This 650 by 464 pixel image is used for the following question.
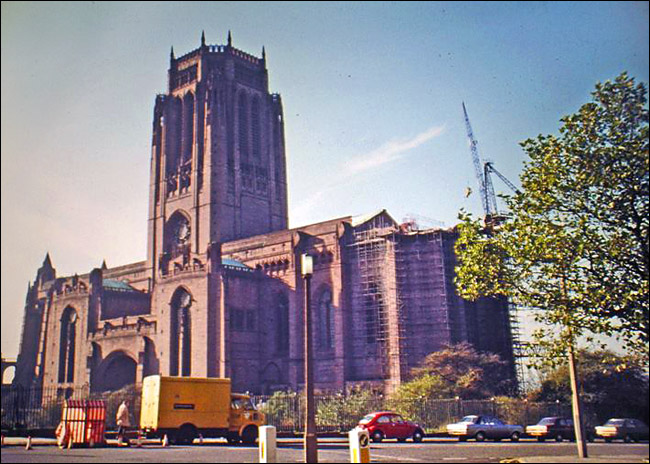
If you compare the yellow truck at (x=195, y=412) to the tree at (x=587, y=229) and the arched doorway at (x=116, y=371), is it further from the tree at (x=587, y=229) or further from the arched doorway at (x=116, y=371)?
the arched doorway at (x=116, y=371)

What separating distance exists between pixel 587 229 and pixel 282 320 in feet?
151

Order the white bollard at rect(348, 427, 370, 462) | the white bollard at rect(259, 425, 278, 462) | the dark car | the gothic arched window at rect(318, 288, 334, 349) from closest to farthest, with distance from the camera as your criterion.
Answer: the white bollard at rect(348, 427, 370, 462) → the white bollard at rect(259, 425, 278, 462) → the dark car → the gothic arched window at rect(318, 288, 334, 349)

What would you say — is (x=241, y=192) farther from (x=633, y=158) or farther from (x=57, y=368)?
(x=633, y=158)

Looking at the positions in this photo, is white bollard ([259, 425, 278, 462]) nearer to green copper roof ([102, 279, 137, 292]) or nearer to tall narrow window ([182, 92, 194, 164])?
green copper roof ([102, 279, 137, 292])

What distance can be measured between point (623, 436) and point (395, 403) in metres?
12.5

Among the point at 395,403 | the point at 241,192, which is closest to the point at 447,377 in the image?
the point at 395,403

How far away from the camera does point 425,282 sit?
52.4 m

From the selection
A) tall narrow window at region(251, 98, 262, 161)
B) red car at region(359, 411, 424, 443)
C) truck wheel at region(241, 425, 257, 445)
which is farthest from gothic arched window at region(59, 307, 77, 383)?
red car at region(359, 411, 424, 443)

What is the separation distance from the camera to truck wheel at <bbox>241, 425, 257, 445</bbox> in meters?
27.5

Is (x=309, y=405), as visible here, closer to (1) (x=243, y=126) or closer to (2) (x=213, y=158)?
(2) (x=213, y=158)

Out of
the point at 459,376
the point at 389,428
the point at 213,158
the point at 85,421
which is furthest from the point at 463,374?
the point at 213,158

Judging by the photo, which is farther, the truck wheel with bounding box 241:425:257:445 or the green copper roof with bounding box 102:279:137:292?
the green copper roof with bounding box 102:279:137:292

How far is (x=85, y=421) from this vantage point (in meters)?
23.9

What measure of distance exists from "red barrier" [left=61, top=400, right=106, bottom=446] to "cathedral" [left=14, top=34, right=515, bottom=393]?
29034mm
